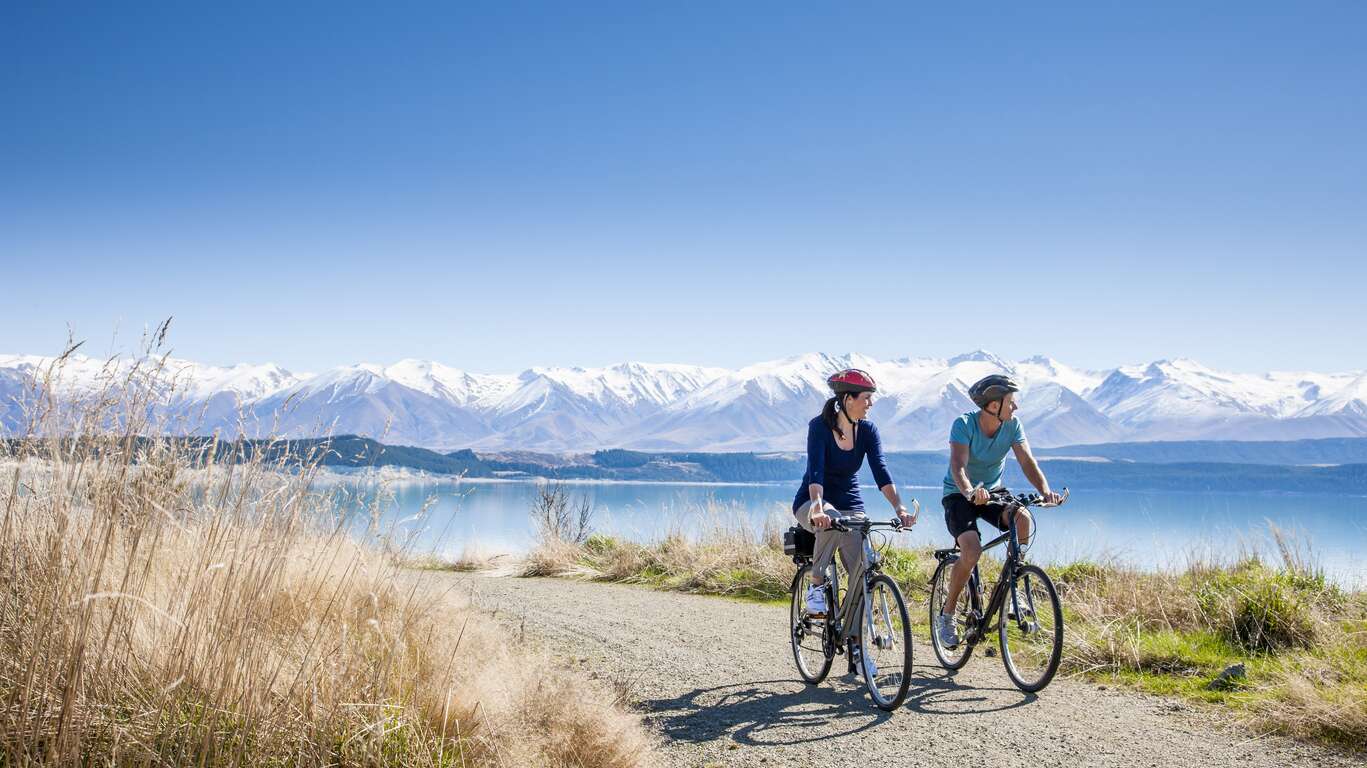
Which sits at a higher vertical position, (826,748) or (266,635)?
(266,635)

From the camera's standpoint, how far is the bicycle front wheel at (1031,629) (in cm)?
587

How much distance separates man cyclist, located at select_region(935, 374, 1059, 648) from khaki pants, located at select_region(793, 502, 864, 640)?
34.3 inches

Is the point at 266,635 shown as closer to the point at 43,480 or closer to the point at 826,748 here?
the point at 43,480

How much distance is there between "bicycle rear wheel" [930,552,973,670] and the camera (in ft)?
21.3

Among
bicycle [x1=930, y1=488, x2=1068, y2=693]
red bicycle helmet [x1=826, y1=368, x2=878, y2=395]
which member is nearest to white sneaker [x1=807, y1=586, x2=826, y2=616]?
bicycle [x1=930, y1=488, x2=1068, y2=693]

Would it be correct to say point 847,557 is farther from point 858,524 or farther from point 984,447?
point 984,447

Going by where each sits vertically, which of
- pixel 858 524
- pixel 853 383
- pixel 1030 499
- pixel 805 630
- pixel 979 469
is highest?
pixel 853 383

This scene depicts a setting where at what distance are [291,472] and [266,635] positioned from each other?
1.40 m

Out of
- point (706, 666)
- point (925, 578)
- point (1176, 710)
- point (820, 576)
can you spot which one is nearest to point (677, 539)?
point (925, 578)

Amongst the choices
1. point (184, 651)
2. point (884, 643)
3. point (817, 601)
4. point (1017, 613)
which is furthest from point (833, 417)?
point (184, 651)

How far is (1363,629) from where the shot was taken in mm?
6426

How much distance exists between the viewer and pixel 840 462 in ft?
19.7

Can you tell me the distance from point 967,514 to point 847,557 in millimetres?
1056

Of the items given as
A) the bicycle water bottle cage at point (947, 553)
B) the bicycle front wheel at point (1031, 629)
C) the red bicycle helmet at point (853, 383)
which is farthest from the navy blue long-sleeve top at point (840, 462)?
the bicycle front wheel at point (1031, 629)
